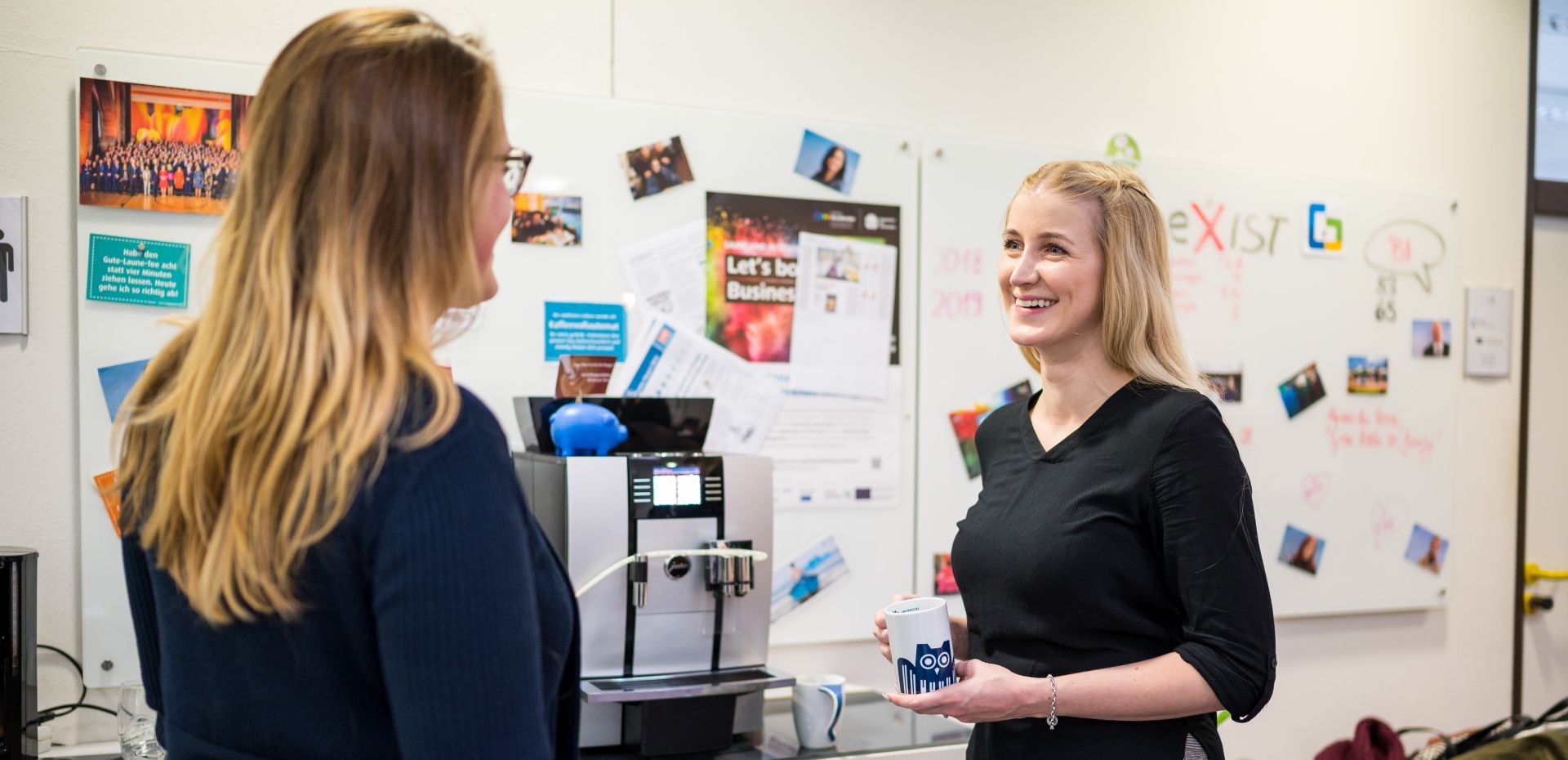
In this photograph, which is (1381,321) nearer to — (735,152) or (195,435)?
(735,152)

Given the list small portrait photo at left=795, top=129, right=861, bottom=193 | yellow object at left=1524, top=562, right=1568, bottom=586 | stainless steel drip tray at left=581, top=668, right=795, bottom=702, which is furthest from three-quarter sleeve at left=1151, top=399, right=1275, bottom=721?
yellow object at left=1524, top=562, right=1568, bottom=586

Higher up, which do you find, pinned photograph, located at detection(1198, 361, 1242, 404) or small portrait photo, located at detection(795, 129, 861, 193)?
small portrait photo, located at detection(795, 129, 861, 193)

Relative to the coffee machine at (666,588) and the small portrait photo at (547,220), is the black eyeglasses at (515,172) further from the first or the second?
the small portrait photo at (547,220)

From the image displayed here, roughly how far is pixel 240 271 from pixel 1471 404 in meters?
3.19

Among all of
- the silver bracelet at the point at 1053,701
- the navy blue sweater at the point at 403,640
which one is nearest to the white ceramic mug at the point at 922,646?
the silver bracelet at the point at 1053,701

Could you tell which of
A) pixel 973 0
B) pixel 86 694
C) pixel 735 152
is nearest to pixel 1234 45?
pixel 973 0

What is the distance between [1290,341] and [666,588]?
1830 millimetres

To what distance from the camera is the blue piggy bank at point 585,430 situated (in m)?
1.80

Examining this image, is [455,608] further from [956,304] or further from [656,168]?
[956,304]

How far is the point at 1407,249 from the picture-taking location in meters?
2.99

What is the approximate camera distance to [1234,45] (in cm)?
284

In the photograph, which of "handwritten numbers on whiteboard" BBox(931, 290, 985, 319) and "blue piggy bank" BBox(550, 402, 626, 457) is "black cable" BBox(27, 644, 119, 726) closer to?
"blue piggy bank" BBox(550, 402, 626, 457)

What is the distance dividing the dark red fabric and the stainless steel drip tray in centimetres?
148

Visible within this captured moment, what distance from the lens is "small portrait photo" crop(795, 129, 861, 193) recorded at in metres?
2.39
